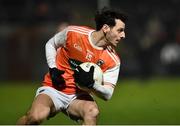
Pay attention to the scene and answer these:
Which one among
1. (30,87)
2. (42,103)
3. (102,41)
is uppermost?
(102,41)

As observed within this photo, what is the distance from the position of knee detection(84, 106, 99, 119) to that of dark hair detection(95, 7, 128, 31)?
1163 mm

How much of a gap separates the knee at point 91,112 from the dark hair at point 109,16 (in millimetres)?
1163

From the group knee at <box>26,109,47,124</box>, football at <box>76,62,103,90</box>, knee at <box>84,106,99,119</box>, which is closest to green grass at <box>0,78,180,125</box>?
football at <box>76,62,103,90</box>

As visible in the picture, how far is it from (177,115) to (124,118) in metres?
1.02

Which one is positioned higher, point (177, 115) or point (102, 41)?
point (102, 41)

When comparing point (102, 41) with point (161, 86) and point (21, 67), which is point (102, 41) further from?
point (21, 67)

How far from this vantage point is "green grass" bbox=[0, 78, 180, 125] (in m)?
14.6

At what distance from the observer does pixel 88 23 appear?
21938mm

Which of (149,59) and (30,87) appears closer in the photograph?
(30,87)

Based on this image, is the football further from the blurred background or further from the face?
the blurred background

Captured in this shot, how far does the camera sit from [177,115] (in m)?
15.0

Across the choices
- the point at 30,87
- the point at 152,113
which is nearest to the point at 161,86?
the point at 30,87

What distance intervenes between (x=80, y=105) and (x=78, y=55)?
0.68 meters

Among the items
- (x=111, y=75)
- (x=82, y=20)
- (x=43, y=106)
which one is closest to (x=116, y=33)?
(x=111, y=75)
